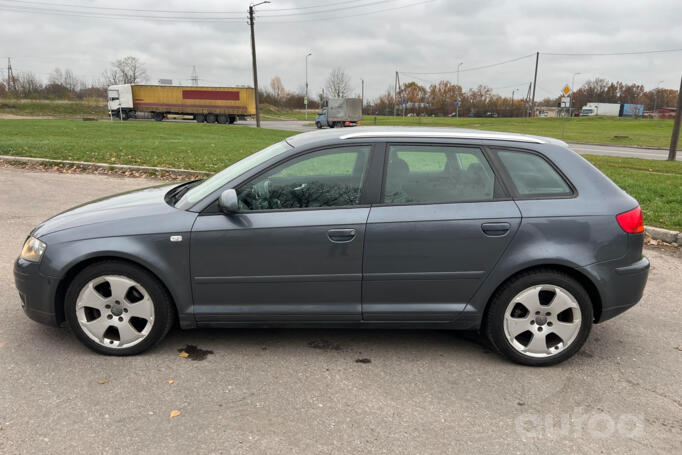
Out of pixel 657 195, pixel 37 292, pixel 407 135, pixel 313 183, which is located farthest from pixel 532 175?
pixel 657 195

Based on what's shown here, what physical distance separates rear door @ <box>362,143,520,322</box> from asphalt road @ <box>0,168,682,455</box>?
459 mm

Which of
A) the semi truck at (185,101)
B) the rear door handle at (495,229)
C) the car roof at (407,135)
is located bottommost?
the rear door handle at (495,229)

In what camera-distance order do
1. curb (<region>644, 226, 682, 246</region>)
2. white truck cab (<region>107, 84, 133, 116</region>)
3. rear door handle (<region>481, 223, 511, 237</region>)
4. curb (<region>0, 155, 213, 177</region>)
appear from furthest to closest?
white truck cab (<region>107, 84, 133, 116</region>), curb (<region>0, 155, 213, 177</region>), curb (<region>644, 226, 682, 246</region>), rear door handle (<region>481, 223, 511, 237</region>)

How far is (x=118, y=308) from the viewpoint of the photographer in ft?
11.2

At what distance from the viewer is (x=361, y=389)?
10.3ft

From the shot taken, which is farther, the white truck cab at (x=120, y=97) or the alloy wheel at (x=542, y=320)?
the white truck cab at (x=120, y=97)

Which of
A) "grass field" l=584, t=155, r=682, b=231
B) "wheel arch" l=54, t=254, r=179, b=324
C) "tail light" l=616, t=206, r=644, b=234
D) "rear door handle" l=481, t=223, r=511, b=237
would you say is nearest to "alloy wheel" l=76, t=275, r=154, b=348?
"wheel arch" l=54, t=254, r=179, b=324

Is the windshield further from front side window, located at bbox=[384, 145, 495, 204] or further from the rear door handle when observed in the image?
the rear door handle

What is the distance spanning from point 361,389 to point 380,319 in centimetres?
51

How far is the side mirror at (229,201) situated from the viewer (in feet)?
10.6

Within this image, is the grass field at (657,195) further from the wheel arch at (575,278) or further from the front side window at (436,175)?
the front side window at (436,175)

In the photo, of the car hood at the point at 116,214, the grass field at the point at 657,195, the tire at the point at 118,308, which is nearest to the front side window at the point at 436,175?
the car hood at the point at 116,214

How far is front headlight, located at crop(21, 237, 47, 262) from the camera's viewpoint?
11.1ft

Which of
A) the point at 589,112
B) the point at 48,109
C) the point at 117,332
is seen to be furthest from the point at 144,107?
the point at 589,112
